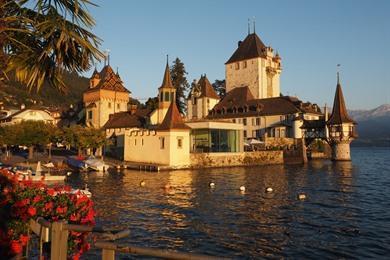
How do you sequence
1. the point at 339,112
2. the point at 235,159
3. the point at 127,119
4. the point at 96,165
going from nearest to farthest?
the point at 96,165
the point at 235,159
the point at 127,119
the point at 339,112

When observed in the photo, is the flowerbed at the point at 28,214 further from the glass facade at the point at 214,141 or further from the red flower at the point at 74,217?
the glass facade at the point at 214,141

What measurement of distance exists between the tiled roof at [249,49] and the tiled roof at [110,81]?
34.7 metres

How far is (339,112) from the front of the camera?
71.6 meters

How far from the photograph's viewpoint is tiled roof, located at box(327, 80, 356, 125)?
2771 inches

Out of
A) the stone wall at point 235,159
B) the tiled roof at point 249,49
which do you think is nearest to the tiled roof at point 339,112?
the stone wall at point 235,159

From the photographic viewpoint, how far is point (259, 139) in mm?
75688

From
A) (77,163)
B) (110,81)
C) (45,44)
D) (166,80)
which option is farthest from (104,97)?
(45,44)

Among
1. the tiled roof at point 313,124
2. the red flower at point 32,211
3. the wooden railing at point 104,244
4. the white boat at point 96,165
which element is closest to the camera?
the wooden railing at point 104,244

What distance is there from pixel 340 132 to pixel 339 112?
163 inches

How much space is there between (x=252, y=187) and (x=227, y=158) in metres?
25.3

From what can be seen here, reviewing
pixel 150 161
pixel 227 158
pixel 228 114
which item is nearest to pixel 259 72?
pixel 228 114

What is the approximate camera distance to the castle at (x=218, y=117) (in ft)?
177

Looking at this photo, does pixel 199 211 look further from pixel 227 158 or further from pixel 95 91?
pixel 95 91

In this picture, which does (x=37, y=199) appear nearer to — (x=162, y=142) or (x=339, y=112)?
(x=162, y=142)
